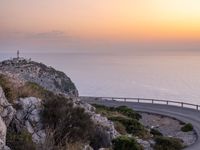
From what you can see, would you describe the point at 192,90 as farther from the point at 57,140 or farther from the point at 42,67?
the point at 57,140

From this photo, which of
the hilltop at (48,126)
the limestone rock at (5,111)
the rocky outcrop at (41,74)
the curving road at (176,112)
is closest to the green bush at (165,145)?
the hilltop at (48,126)

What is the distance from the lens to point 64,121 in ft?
46.2

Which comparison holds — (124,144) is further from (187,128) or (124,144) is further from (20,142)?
(187,128)

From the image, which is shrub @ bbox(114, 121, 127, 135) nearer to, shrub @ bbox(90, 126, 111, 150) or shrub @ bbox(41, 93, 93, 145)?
shrub @ bbox(90, 126, 111, 150)

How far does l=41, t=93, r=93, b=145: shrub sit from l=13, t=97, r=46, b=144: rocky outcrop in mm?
278

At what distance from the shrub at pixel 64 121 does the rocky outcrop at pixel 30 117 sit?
0.91 ft

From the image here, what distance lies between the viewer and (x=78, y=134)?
Answer: 14.3 m

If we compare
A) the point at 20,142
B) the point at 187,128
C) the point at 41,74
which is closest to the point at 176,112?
the point at 187,128

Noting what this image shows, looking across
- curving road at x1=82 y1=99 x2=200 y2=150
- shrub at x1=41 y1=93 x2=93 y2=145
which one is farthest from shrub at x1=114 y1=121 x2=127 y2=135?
curving road at x1=82 y1=99 x2=200 y2=150

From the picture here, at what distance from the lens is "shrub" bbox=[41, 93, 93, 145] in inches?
536

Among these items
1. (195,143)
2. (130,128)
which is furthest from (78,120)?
(195,143)

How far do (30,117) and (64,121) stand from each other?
1.33m

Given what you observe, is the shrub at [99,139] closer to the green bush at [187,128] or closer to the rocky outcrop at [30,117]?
the rocky outcrop at [30,117]

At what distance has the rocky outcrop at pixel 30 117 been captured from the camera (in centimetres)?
1255
